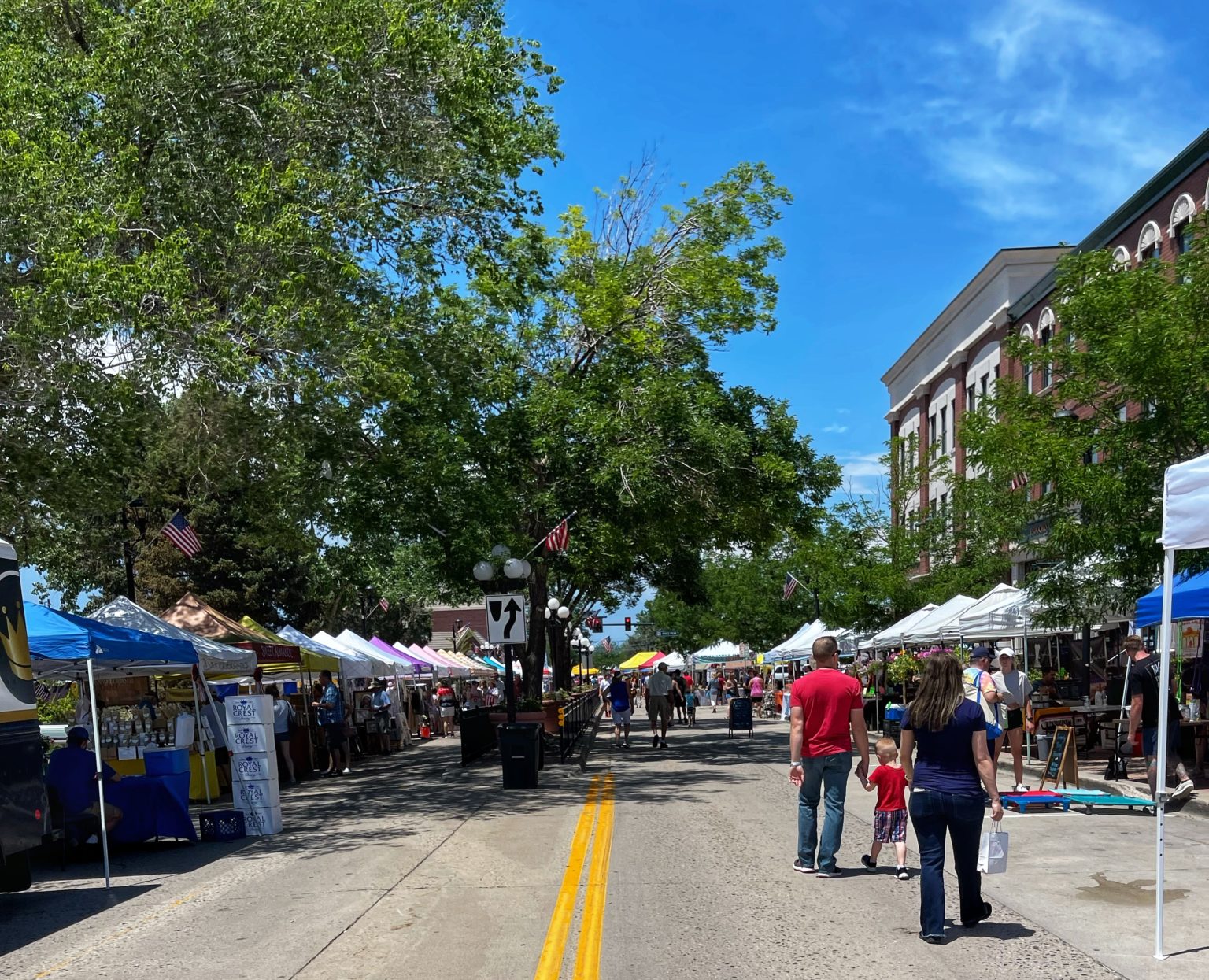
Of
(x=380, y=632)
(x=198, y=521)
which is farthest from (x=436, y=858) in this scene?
(x=380, y=632)

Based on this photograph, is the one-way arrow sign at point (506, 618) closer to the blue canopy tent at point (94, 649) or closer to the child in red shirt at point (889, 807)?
the blue canopy tent at point (94, 649)

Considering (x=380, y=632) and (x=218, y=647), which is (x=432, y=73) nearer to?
(x=218, y=647)

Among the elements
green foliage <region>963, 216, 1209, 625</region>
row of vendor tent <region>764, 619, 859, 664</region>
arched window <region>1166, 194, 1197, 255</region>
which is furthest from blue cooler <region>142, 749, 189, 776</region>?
arched window <region>1166, 194, 1197, 255</region>

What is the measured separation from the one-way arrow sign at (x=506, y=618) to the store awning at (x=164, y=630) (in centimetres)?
415

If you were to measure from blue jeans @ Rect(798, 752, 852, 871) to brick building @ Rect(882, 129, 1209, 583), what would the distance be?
10.9 meters

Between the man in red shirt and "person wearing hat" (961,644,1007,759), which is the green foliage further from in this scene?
the man in red shirt

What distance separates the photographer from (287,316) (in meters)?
17.2

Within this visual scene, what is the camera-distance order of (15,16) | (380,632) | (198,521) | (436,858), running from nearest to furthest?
(436,858)
(15,16)
(198,521)
(380,632)

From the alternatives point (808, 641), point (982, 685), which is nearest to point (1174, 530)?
point (982, 685)

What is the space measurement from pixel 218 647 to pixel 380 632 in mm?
72069

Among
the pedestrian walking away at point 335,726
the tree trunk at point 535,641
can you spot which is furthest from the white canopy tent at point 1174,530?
the tree trunk at point 535,641

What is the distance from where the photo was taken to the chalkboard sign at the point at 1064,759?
16.6 meters

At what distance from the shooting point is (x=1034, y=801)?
49.8 feet

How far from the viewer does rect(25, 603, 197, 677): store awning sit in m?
14.1
